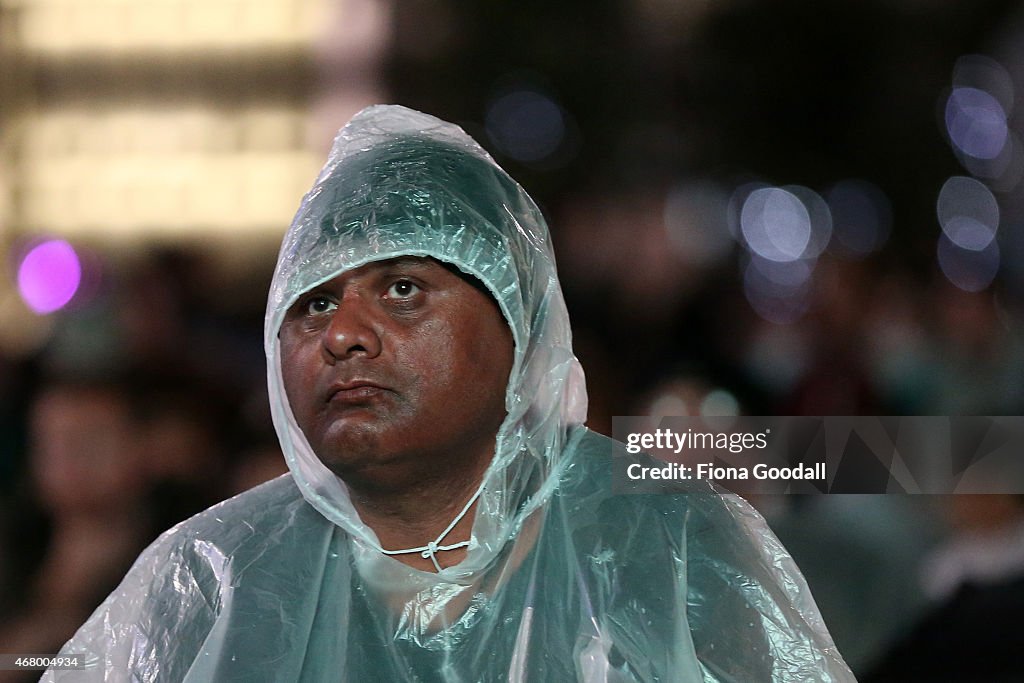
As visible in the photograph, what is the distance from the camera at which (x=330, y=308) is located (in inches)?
48.0

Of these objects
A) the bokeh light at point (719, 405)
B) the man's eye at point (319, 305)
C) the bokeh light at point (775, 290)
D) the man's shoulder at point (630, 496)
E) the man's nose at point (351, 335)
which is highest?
the man's eye at point (319, 305)

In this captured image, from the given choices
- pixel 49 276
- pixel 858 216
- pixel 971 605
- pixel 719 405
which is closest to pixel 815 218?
pixel 858 216

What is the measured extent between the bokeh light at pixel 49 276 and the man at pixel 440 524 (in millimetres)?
803

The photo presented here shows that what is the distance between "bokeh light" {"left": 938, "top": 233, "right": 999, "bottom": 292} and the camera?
5.92ft

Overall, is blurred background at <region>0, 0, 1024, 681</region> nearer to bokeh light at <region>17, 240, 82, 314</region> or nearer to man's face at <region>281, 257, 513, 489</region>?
bokeh light at <region>17, 240, 82, 314</region>

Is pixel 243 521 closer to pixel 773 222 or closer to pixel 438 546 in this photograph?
pixel 438 546

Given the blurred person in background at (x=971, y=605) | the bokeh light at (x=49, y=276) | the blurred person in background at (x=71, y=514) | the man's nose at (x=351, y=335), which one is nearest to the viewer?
the man's nose at (x=351, y=335)

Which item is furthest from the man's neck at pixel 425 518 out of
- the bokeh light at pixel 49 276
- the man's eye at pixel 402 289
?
the bokeh light at pixel 49 276

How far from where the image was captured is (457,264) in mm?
1191

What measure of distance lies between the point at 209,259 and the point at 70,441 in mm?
413

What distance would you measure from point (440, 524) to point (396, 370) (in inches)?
8.3

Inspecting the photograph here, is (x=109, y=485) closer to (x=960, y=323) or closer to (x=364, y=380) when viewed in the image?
(x=364, y=380)

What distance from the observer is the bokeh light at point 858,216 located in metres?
1.79

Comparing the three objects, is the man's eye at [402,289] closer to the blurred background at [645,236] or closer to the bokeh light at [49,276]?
the blurred background at [645,236]
